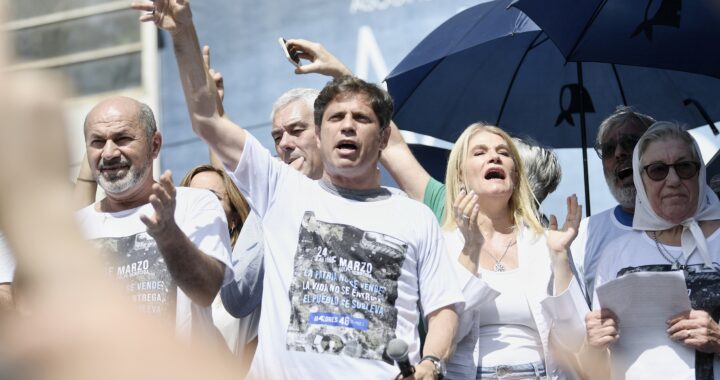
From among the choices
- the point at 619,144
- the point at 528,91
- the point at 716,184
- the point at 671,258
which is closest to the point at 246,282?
the point at 671,258

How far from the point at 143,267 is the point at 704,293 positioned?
1794mm

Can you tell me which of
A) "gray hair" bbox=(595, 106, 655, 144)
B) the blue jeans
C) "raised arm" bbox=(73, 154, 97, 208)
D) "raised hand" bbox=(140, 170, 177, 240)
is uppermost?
"gray hair" bbox=(595, 106, 655, 144)

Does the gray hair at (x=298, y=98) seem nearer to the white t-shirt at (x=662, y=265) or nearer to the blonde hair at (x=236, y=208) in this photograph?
the blonde hair at (x=236, y=208)

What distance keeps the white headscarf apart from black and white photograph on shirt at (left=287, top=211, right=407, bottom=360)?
985 mm

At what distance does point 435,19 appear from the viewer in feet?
23.7

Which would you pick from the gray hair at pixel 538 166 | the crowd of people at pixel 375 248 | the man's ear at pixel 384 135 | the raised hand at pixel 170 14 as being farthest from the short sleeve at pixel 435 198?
the raised hand at pixel 170 14

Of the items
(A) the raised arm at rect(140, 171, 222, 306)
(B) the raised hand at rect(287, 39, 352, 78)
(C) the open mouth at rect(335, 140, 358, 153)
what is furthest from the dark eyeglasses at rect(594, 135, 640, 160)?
(A) the raised arm at rect(140, 171, 222, 306)

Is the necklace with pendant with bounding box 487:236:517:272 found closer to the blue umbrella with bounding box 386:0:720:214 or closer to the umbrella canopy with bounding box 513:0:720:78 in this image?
the umbrella canopy with bounding box 513:0:720:78

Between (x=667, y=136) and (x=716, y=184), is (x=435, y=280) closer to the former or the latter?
(x=667, y=136)

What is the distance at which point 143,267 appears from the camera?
349 centimetres

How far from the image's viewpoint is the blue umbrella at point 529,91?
198 inches

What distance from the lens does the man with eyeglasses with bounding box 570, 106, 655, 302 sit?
409 centimetres

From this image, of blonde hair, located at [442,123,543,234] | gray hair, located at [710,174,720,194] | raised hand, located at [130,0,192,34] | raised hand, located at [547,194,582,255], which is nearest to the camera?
raised hand, located at [130,0,192,34]

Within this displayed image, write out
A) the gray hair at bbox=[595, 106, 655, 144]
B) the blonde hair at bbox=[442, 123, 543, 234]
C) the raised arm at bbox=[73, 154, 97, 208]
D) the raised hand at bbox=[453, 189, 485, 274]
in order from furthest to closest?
the gray hair at bbox=[595, 106, 655, 144]
the raised arm at bbox=[73, 154, 97, 208]
the blonde hair at bbox=[442, 123, 543, 234]
the raised hand at bbox=[453, 189, 485, 274]
